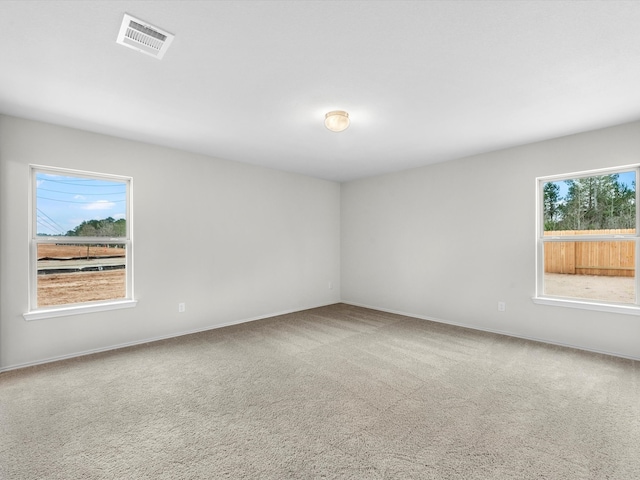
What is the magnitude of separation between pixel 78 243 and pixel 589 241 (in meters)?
5.91

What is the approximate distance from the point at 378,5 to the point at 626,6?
1322 millimetres

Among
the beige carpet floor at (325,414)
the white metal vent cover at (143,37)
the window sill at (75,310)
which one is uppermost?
the white metal vent cover at (143,37)

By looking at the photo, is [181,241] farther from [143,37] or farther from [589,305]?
[589,305]

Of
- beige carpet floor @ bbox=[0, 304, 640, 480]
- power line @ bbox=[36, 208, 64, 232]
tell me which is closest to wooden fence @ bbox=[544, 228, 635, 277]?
beige carpet floor @ bbox=[0, 304, 640, 480]

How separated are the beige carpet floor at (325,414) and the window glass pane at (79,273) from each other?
27.5 inches

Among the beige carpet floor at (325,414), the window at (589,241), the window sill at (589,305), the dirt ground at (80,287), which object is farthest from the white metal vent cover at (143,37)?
the window sill at (589,305)

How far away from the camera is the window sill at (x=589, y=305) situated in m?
3.23

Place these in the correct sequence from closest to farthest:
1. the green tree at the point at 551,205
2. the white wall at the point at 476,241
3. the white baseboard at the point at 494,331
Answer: the white baseboard at the point at 494,331 → the white wall at the point at 476,241 → the green tree at the point at 551,205

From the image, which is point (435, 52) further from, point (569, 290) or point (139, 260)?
point (139, 260)

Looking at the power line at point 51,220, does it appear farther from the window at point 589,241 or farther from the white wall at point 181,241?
the window at point 589,241

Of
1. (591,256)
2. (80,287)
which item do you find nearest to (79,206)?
(80,287)

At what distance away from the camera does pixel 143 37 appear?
6.19ft

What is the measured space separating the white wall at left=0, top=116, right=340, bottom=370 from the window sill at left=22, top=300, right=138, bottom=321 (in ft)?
0.20

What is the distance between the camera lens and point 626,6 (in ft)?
5.36
